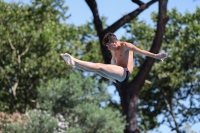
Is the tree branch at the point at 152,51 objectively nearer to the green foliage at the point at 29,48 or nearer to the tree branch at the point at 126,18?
the tree branch at the point at 126,18

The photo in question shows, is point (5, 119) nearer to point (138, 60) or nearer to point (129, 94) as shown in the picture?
point (129, 94)

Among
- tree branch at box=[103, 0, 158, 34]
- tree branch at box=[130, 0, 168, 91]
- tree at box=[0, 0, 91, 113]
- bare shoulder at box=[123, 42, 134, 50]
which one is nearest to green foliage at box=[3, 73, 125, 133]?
tree branch at box=[130, 0, 168, 91]

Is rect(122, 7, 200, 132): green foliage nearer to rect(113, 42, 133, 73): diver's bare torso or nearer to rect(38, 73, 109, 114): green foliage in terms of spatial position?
rect(38, 73, 109, 114): green foliage

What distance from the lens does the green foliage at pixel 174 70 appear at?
23672 millimetres

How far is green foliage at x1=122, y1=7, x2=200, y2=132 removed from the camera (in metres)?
23.7

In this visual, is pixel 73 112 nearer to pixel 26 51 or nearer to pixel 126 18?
pixel 126 18

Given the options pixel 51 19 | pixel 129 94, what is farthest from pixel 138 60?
pixel 129 94

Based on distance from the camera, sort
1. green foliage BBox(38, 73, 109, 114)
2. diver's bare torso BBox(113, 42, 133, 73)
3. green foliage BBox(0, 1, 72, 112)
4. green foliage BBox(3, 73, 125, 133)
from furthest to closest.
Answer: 1. green foliage BBox(0, 1, 72, 112)
2. green foliage BBox(38, 73, 109, 114)
3. green foliage BBox(3, 73, 125, 133)
4. diver's bare torso BBox(113, 42, 133, 73)

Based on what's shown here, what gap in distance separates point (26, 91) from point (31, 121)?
8.77 metres

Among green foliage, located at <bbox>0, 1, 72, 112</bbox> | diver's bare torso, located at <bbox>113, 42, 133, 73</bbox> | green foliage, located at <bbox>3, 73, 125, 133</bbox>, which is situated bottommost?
diver's bare torso, located at <bbox>113, 42, 133, 73</bbox>

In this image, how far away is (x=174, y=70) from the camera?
958 inches

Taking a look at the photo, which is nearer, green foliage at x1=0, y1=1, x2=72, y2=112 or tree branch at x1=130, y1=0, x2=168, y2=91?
tree branch at x1=130, y1=0, x2=168, y2=91

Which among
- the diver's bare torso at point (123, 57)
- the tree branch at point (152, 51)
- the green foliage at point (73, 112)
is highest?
the tree branch at point (152, 51)

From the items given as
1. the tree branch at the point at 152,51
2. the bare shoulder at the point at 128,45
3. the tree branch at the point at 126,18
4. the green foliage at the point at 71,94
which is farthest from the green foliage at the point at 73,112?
the bare shoulder at the point at 128,45
